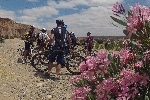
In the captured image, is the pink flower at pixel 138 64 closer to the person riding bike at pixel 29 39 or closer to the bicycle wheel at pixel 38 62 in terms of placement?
the bicycle wheel at pixel 38 62

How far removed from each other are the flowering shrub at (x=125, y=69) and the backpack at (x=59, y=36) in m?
8.30

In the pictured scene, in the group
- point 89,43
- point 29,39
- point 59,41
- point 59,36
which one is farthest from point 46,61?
point 89,43

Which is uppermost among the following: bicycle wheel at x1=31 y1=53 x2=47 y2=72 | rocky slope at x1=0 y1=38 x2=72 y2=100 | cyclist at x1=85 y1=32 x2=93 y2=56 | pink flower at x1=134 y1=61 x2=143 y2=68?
pink flower at x1=134 y1=61 x2=143 y2=68

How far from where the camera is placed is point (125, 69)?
111 inches

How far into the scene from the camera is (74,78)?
3.35m

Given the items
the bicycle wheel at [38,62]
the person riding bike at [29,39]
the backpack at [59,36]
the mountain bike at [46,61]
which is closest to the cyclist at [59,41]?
the backpack at [59,36]

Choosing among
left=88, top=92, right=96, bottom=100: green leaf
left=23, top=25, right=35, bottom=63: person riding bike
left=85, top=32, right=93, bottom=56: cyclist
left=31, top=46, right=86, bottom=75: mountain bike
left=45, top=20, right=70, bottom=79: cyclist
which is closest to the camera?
left=88, top=92, right=96, bottom=100: green leaf

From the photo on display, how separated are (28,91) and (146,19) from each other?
320 inches

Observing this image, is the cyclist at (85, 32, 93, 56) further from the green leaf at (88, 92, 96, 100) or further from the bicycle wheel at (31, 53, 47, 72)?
the green leaf at (88, 92, 96, 100)

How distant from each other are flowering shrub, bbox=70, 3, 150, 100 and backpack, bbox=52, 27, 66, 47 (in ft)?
27.2

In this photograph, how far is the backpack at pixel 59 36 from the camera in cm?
1137

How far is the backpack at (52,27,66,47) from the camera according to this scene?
37.3 ft

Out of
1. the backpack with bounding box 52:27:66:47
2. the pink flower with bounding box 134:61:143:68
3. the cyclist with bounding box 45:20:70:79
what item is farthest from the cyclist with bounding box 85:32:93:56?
the pink flower with bounding box 134:61:143:68

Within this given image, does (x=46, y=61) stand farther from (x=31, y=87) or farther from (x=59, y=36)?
(x=31, y=87)
